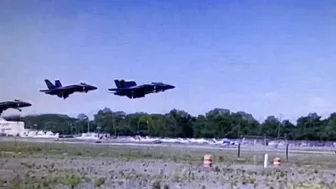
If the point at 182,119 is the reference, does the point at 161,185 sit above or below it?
below

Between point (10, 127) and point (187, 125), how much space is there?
399 centimetres

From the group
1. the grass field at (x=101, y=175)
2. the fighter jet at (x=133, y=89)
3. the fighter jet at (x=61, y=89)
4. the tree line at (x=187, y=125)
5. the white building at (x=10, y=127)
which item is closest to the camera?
the fighter jet at (x=61, y=89)

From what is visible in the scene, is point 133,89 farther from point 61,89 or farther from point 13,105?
point 13,105

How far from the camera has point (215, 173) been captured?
1038 cm

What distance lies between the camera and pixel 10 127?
561cm

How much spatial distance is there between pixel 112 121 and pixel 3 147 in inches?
54.9

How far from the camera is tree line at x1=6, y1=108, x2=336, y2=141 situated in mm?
6258

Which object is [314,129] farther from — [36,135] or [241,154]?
[36,135]

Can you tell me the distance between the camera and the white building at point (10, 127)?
5514mm

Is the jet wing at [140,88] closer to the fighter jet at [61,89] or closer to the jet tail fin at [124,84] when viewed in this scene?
the jet tail fin at [124,84]

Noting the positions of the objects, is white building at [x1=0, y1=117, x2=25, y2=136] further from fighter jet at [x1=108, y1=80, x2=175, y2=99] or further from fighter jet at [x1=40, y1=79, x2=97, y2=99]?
fighter jet at [x1=108, y1=80, x2=175, y2=99]

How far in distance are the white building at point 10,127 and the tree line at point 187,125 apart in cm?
5

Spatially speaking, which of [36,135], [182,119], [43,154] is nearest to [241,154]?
[43,154]

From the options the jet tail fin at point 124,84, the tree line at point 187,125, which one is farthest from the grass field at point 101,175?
the jet tail fin at point 124,84
